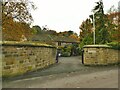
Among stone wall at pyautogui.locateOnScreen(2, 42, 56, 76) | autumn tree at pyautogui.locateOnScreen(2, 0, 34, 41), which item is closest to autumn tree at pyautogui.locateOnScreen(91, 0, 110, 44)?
autumn tree at pyautogui.locateOnScreen(2, 0, 34, 41)

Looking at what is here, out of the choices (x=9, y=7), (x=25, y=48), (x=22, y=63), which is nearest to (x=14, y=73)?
(x=22, y=63)

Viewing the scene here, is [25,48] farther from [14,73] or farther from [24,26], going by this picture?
[24,26]

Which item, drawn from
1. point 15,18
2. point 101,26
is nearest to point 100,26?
point 101,26

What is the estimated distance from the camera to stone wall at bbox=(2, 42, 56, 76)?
461 inches

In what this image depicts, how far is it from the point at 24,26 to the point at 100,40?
13.3 meters

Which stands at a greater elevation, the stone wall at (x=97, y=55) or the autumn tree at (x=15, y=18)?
the autumn tree at (x=15, y=18)

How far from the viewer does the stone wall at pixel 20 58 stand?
38.4 feet

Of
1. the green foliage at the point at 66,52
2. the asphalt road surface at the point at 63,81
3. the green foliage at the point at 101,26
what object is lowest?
the asphalt road surface at the point at 63,81

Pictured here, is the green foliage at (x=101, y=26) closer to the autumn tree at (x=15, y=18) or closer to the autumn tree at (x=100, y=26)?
the autumn tree at (x=100, y=26)

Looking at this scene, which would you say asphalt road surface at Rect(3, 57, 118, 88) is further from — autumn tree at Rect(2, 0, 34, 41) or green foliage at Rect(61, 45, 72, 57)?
green foliage at Rect(61, 45, 72, 57)

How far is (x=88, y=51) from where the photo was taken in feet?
69.1

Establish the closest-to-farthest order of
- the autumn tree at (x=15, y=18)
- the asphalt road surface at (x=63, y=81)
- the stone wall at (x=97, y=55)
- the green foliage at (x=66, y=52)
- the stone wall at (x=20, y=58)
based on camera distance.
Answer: the asphalt road surface at (x=63, y=81)
the stone wall at (x=20, y=58)
the stone wall at (x=97, y=55)
the autumn tree at (x=15, y=18)
the green foliage at (x=66, y=52)

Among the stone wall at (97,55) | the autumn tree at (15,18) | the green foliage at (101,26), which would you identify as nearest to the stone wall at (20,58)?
the stone wall at (97,55)

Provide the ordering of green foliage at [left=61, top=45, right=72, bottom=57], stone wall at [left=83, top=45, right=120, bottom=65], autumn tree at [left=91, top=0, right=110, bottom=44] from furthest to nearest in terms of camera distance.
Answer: green foliage at [left=61, top=45, right=72, bottom=57] < autumn tree at [left=91, top=0, right=110, bottom=44] < stone wall at [left=83, top=45, right=120, bottom=65]
